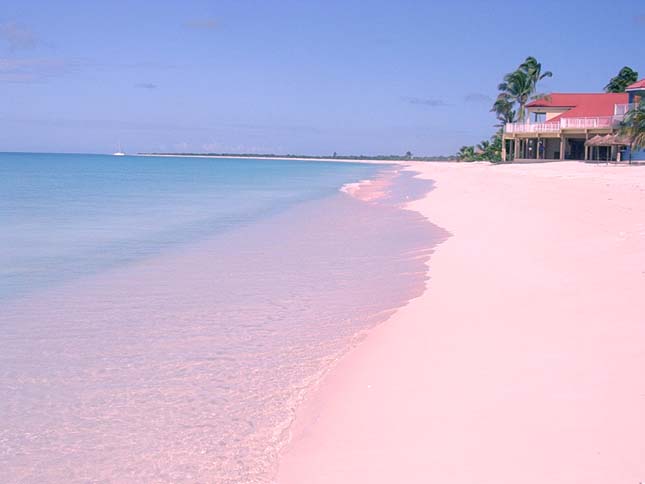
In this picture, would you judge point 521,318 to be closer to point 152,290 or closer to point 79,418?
point 79,418

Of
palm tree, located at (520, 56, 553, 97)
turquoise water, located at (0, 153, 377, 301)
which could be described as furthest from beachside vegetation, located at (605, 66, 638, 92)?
turquoise water, located at (0, 153, 377, 301)

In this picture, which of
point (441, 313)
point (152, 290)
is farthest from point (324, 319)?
point (152, 290)

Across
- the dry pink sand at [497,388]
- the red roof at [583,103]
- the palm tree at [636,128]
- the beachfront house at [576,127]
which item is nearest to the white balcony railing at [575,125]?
the beachfront house at [576,127]

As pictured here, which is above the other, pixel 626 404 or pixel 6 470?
pixel 626 404

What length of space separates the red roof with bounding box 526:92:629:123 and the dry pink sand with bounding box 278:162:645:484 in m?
43.0

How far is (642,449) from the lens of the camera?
3.50 meters

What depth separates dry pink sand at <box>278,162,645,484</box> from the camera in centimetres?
362

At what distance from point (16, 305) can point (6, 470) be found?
4.57 metres

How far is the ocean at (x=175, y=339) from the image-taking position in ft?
13.6

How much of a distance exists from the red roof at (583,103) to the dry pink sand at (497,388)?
42972mm

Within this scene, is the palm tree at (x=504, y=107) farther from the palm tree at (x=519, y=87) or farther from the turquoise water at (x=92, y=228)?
the turquoise water at (x=92, y=228)

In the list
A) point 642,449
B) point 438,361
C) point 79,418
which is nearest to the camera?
point 642,449

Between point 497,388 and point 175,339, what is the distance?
11.2ft

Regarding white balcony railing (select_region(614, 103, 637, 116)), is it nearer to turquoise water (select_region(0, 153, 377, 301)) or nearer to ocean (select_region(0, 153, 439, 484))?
turquoise water (select_region(0, 153, 377, 301))
